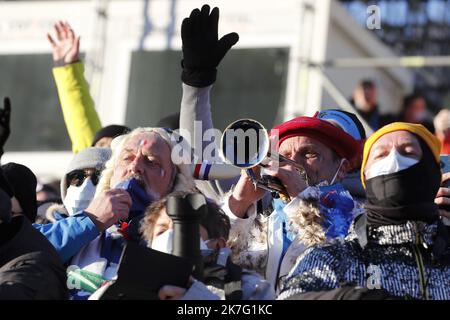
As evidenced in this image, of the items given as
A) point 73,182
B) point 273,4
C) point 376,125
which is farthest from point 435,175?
point 273,4

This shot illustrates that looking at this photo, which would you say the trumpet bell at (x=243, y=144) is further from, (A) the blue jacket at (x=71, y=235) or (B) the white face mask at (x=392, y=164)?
(A) the blue jacket at (x=71, y=235)

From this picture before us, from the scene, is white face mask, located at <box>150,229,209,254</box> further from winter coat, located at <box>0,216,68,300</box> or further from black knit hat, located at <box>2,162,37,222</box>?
black knit hat, located at <box>2,162,37,222</box>

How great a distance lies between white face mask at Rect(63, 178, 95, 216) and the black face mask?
1.65 meters

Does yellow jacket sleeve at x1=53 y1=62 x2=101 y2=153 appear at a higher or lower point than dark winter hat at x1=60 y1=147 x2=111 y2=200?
higher

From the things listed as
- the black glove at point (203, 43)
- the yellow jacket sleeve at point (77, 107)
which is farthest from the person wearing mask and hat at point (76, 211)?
the yellow jacket sleeve at point (77, 107)

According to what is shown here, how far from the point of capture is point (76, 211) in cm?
546

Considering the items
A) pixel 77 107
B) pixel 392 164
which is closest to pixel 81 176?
pixel 77 107

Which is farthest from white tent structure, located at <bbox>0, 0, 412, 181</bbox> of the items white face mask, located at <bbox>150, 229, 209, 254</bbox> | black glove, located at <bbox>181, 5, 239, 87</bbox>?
white face mask, located at <bbox>150, 229, 209, 254</bbox>

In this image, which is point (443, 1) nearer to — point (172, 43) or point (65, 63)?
point (172, 43)

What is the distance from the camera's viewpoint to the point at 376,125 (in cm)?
942

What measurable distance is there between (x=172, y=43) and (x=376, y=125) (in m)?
2.72

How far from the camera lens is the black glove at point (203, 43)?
217 inches

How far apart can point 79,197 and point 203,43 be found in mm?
926

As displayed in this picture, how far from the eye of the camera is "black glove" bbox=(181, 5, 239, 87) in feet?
18.1
